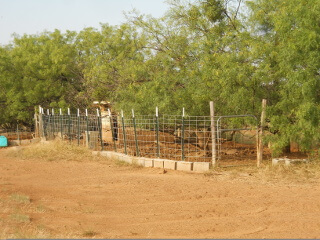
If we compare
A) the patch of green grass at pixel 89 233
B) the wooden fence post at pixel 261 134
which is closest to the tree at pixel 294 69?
the wooden fence post at pixel 261 134

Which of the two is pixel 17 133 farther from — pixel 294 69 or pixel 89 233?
pixel 89 233

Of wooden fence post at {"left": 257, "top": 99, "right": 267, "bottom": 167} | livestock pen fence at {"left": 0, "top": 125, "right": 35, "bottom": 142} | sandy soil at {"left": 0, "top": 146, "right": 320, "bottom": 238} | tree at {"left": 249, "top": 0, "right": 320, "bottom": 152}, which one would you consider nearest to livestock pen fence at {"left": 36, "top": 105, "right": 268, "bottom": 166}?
wooden fence post at {"left": 257, "top": 99, "right": 267, "bottom": 167}

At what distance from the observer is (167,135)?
17.4 m

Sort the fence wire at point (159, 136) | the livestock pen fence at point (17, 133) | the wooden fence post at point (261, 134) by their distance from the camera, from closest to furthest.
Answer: the wooden fence post at point (261, 134), the fence wire at point (159, 136), the livestock pen fence at point (17, 133)

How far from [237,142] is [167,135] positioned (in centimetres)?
403

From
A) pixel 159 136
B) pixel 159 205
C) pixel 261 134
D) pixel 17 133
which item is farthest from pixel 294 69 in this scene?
pixel 17 133

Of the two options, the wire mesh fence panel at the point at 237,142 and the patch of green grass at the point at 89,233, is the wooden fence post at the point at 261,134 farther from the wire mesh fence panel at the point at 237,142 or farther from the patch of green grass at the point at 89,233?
the patch of green grass at the point at 89,233

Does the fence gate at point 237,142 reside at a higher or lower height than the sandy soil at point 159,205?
higher

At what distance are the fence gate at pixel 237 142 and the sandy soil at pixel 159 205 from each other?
76.2 inches

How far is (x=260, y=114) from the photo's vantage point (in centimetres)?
1369

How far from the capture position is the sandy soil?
6996 mm

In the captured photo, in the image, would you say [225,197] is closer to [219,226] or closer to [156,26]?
[219,226]

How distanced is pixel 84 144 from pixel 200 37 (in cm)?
650

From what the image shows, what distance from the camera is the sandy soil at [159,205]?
7.00m
